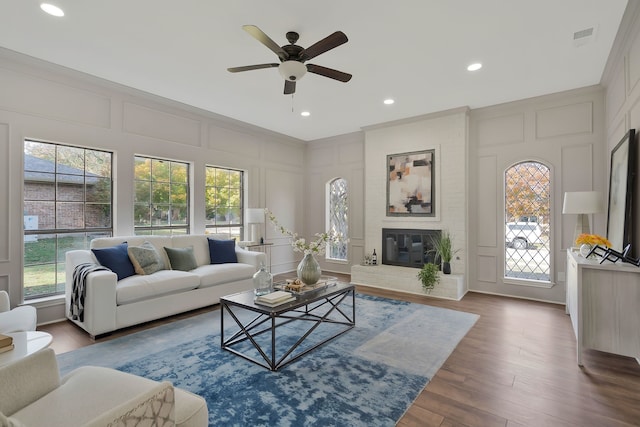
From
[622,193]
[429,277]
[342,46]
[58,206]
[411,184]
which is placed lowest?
[429,277]

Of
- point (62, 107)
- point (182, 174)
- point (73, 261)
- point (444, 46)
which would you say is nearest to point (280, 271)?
point (182, 174)

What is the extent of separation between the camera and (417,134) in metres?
5.34

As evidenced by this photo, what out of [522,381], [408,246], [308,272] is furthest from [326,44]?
[408,246]

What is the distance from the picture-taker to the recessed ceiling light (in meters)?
2.48

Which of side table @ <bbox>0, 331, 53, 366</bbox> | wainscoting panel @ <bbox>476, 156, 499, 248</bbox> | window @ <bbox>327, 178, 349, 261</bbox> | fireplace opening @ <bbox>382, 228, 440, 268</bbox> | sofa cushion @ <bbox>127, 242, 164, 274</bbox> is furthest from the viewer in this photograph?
window @ <bbox>327, 178, 349, 261</bbox>

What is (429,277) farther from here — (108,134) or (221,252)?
(108,134)

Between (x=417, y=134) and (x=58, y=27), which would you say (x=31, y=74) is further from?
(x=417, y=134)

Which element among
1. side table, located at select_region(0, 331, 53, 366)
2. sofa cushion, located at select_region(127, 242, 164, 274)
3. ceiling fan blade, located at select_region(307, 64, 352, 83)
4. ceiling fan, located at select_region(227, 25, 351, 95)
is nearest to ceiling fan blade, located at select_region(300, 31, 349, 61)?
ceiling fan, located at select_region(227, 25, 351, 95)

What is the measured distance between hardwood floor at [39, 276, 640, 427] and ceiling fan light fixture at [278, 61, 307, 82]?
2774mm

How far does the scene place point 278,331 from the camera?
3.26 meters

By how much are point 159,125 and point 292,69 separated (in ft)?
8.79

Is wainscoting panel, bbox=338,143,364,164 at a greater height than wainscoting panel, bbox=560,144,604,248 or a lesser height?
greater

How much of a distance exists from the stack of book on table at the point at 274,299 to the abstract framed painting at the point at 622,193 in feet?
9.85

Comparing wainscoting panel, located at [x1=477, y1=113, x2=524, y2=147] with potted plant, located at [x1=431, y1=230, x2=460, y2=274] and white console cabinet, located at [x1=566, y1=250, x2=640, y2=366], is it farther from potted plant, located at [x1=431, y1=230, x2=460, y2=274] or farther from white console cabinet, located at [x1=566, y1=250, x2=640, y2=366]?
white console cabinet, located at [x1=566, y1=250, x2=640, y2=366]
